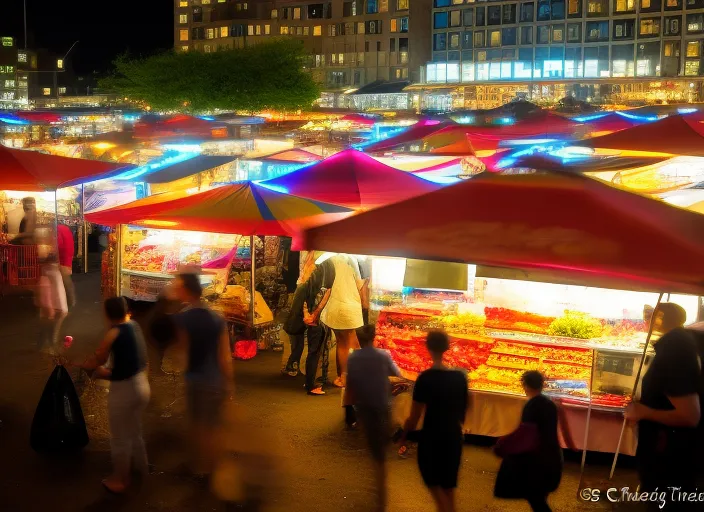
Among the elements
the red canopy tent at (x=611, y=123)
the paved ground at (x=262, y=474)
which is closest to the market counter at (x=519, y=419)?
the paved ground at (x=262, y=474)

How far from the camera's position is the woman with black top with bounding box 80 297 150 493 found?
606 centimetres

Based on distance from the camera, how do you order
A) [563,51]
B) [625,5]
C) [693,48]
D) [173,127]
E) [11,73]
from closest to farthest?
[173,127]
[693,48]
[625,5]
[563,51]
[11,73]

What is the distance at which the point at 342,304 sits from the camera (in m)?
9.18

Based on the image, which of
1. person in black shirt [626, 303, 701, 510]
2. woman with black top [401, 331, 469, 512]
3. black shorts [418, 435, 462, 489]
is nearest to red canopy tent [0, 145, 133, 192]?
woman with black top [401, 331, 469, 512]

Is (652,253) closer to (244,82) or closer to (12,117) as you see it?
(12,117)

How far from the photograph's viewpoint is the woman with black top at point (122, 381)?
6062mm

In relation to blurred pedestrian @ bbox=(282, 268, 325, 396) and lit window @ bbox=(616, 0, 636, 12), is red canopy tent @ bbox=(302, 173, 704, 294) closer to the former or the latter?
blurred pedestrian @ bbox=(282, 268, 325, 396)

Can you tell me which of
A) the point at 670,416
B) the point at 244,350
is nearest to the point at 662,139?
the point at 244,350

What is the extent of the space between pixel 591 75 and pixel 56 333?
84.1m

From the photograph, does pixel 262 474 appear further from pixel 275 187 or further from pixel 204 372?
pixel 275 187

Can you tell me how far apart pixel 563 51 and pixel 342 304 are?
3352 inches

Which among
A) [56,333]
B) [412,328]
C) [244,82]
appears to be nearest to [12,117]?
[56,333]

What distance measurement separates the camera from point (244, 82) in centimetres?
6394

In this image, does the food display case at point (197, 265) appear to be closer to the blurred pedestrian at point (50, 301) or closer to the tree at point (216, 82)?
the blurred pedestrian at point (50, 301)
